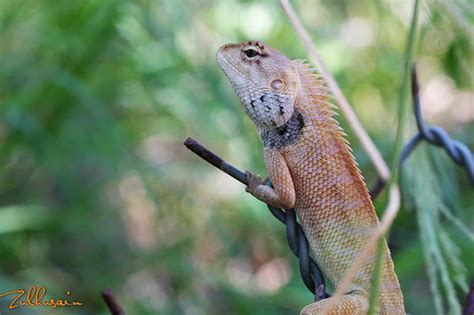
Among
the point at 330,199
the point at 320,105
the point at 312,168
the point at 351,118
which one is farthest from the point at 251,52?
the point at 351,118

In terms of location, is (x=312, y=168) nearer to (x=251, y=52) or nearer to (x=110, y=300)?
(x=251, y=52)

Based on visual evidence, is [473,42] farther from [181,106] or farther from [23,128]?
[23,128]

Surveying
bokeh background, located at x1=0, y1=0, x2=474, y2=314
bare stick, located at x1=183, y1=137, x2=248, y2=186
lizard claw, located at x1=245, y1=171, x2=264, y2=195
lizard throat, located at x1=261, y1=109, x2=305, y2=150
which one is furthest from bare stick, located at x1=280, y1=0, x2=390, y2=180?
bokeh background, located at x1=0, y1=0, x2=474, y2=314

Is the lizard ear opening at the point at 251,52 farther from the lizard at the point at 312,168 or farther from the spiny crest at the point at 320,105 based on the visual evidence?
the spiny crest at the point at 320,105

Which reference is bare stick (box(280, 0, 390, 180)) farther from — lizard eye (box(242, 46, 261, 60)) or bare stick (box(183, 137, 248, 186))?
lizard eye (box(242, 46, 261, 60))

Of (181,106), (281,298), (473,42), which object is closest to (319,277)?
(473,42)

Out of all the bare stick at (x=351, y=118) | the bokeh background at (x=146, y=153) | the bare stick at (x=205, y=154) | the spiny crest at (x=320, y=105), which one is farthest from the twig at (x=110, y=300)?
the bokeh background at (x=146, y=153)

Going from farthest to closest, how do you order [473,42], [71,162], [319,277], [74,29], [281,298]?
1. [71,162]
2. [281,298]
3. [74,29]
4. [473,42]
5. [319,277]
